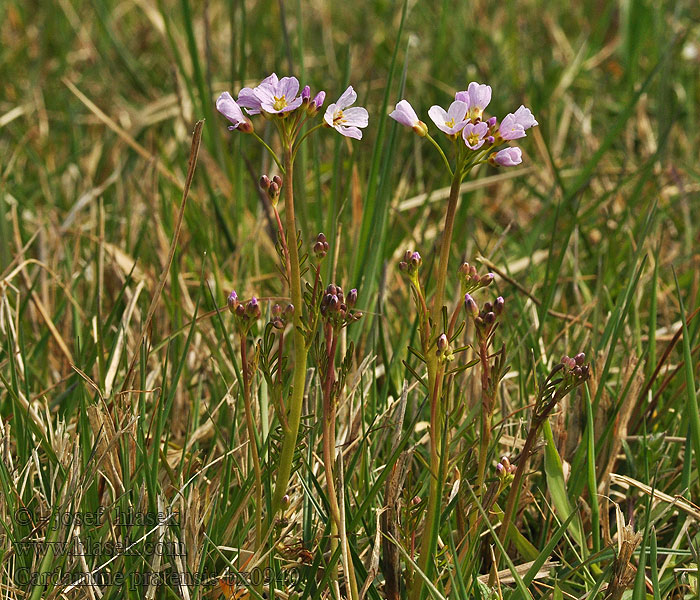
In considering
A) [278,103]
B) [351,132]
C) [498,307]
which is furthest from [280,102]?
[498,307]

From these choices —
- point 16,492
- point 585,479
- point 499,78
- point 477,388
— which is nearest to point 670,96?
point 499,78

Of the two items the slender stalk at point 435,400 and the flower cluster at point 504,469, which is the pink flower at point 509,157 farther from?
the flower cluster at point 504,469

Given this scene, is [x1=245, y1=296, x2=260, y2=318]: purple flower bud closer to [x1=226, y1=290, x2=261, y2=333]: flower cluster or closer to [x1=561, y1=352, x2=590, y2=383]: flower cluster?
[x1=226, y1=290, x2=261, y2=333]: flower cluster

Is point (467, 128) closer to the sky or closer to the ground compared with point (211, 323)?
closer to the sky

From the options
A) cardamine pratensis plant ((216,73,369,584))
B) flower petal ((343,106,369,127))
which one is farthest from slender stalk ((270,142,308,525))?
flower petal ((343,106,369,127))

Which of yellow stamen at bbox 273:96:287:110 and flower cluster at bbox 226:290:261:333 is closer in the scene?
yellow stamen at bbox 273:96:287:110

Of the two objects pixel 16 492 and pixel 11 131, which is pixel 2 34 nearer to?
pixel 11 131

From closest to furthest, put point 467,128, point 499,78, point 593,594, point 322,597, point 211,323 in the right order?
1. point 467,128
2. point 593,594
3. point 322,597
4. point 211,323
5. point 499,78
